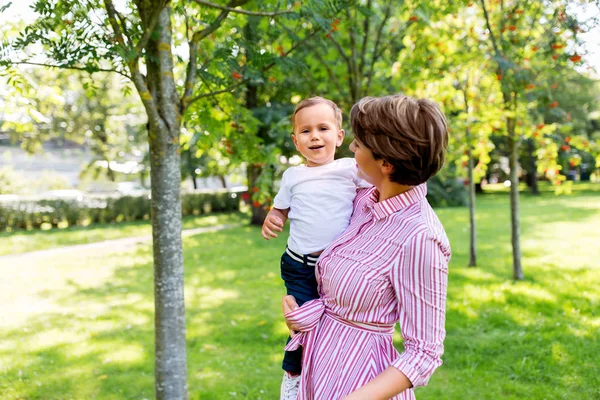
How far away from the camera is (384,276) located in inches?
62.7

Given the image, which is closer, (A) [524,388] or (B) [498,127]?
(A) [524,388]

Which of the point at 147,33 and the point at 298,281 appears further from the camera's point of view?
the point at 147,33

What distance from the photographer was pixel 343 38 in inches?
299

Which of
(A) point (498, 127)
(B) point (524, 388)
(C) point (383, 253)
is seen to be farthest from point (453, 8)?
(C) point (383, 253)

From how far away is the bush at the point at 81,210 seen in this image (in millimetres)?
18656

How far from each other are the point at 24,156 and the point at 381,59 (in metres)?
36.3

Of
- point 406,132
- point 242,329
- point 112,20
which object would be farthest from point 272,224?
point 242,329

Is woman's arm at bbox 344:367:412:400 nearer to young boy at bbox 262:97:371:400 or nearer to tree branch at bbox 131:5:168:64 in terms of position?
young boy at bbox 262:97:371:400

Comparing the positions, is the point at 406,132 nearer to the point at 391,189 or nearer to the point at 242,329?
the point at 391,189

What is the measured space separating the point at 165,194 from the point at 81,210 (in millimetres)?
18498

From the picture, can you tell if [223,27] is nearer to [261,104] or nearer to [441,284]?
[441,284]

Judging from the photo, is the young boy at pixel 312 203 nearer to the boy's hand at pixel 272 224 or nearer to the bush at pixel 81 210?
the boy's hand at pixel 272 224

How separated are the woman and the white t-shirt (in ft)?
0.44

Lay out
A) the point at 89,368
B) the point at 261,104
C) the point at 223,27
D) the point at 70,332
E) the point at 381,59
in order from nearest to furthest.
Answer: the point at 223,27, the point at 89,368, the point at 70,332, the point at 381,59, the point at 261,104
